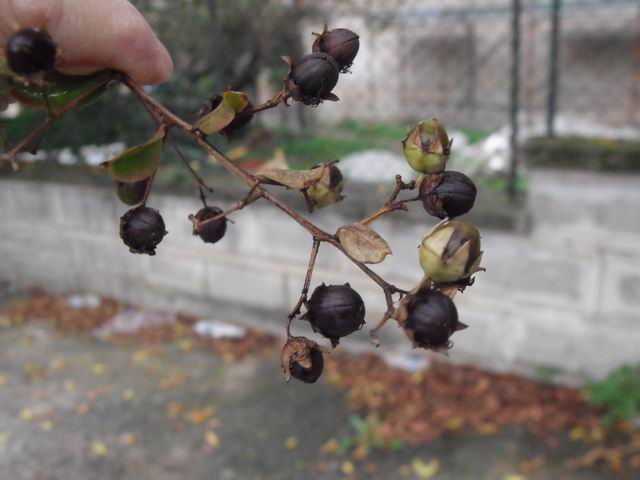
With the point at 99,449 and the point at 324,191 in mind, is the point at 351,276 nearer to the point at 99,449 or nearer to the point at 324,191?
the point at 99,449

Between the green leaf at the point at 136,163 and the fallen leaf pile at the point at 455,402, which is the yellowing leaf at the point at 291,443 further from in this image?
the green leaf at the point at 136,163

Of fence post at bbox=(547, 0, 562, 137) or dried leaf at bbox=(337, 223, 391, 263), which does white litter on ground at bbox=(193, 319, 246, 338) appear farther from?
dried leaf at bbox=(337, 223, 391, 263)

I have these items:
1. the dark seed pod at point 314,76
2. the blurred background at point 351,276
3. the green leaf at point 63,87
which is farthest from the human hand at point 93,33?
the blurred background at point 351,276

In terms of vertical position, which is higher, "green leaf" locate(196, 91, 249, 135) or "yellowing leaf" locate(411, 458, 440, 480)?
"green leaf" locate(196, 91, 249, 135)

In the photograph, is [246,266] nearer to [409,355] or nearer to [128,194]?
[409,355]

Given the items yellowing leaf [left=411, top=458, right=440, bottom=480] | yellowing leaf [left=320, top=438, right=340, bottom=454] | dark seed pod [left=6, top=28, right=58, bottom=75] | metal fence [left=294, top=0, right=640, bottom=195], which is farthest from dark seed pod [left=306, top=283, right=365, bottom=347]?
metal fence [left=294, top=0, right=640, bottom=195]

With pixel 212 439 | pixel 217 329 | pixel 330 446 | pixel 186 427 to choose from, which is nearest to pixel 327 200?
pixel 330 446
